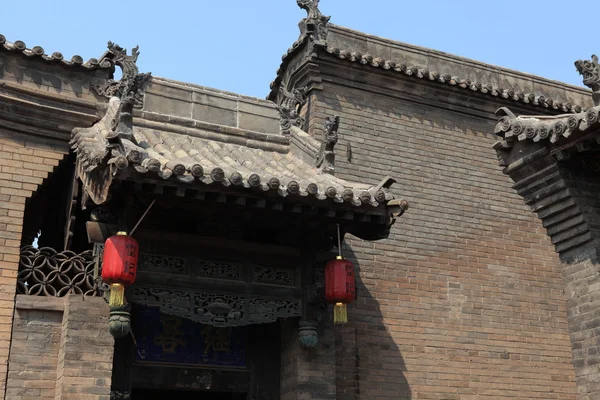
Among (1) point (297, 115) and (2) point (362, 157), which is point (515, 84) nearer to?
(2) point (362, 157)

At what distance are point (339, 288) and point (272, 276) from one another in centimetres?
79

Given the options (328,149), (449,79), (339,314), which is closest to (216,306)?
(339,314)

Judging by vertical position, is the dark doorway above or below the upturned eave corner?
below

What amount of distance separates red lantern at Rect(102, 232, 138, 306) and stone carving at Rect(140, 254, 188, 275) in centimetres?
41

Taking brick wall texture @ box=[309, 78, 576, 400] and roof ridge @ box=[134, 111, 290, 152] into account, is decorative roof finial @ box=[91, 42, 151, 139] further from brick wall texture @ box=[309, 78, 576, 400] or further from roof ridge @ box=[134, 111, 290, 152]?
brick wall texture @ box=[309, 78, 576, 400]

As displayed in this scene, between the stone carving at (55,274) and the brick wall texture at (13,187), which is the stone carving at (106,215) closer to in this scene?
the stone carving at (55,274)

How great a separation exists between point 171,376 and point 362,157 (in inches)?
164

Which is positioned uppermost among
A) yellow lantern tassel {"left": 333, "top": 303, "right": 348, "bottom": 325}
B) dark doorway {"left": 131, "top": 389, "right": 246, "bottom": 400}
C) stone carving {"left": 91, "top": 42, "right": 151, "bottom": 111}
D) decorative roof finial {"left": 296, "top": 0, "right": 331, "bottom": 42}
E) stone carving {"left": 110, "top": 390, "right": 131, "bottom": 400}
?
decorative roof finial {"left": 296, "top": 0, "right": 331, "bottom": 42}

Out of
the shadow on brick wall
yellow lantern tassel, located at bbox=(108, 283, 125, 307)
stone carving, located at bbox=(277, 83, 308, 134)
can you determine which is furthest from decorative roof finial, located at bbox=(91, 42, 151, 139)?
the shadow on brick wall

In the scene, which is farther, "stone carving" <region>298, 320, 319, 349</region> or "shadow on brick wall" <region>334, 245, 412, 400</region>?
"shadow on brick wall" <region>334, 245, 412, 400</region>

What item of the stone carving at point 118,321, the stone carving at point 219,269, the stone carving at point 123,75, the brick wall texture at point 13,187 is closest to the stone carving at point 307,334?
the stone carving at point 219,269

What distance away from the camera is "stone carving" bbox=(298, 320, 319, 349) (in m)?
8.17

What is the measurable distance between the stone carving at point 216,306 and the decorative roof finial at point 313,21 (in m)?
4.31

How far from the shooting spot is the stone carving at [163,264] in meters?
7.79
